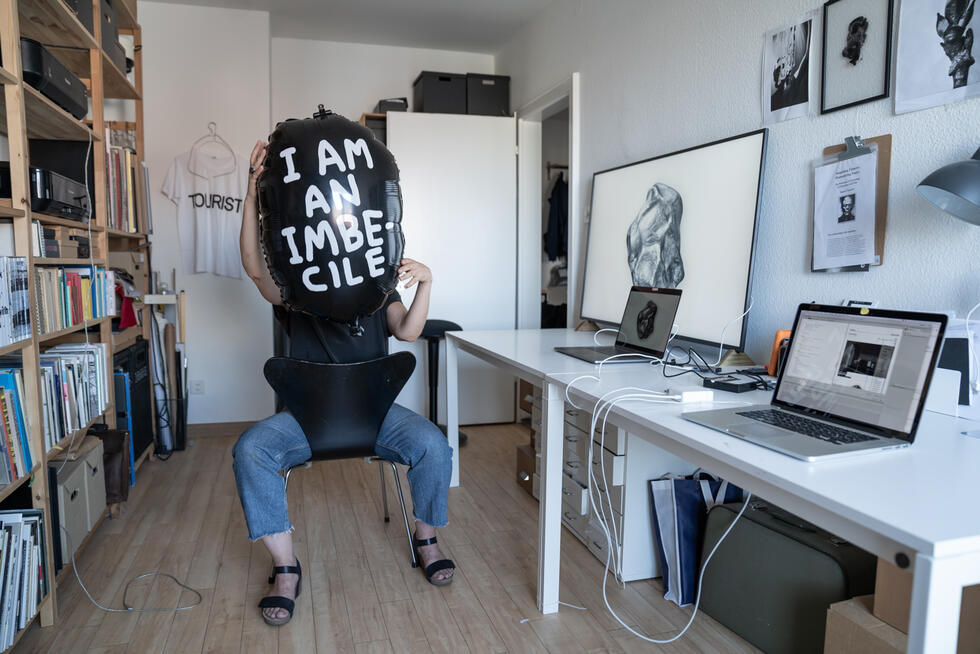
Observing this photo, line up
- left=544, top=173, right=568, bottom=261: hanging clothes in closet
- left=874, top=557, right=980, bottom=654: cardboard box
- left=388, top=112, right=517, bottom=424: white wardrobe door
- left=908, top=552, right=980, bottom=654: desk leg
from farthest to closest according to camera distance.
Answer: left=544, top=173, right=568, bottom=261: hanging clothes in closet, left=388, top=112, right=517, bottom=424: white wardrobe door, left=874, top=557, right=980, bottom=654: cardboard box, left=908, top=552, right=980, bottom=654: desk leg

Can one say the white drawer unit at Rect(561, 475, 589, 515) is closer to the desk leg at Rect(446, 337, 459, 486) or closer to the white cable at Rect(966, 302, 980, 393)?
the desk leg at Rect(446, 337, 459, 486)

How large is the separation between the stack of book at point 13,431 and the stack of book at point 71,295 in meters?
0.19

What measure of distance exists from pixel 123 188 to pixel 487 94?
2.19 m

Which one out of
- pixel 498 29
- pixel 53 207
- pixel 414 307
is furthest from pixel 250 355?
pixel 498 29

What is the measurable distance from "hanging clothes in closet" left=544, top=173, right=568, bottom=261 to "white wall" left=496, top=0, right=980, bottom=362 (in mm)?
1249

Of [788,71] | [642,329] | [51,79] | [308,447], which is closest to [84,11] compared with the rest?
[51,79]

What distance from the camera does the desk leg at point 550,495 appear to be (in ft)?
5.80

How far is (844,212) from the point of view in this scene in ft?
5.51

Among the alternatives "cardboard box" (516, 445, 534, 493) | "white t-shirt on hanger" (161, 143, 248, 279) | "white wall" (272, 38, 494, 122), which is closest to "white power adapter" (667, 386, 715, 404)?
"cardboard box" (516, 445, 534, 493)

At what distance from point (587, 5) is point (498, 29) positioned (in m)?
1.03

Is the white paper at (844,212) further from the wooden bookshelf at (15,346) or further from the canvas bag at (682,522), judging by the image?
the wooden bookshelf at (15,346)

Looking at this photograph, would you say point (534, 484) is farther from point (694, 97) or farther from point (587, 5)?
point (587, 5)

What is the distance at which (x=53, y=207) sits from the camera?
2029mm

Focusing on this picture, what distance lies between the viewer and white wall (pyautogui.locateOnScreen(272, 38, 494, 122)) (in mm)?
4129
